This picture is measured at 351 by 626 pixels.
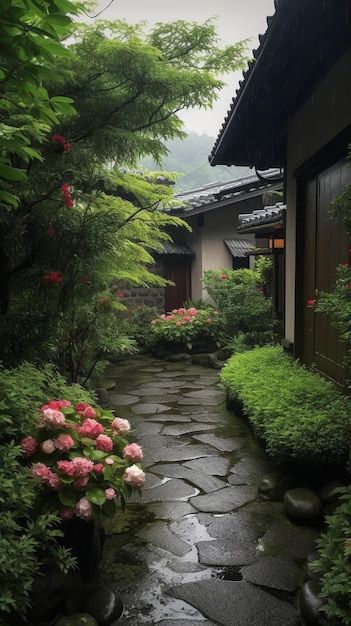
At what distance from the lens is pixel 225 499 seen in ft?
16.0

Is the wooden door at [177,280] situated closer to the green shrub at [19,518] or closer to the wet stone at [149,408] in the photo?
the wet stone at [149,408]

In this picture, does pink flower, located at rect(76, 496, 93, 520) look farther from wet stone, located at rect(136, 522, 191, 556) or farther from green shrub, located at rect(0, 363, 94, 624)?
wet stone, located at rect(136, 522, 191, 556)

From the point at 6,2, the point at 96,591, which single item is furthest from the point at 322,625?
the point at 6,2

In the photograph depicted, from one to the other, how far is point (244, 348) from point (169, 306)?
19.2 ft

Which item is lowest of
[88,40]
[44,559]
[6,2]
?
[44,559]

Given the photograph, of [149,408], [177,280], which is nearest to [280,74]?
[149,408]

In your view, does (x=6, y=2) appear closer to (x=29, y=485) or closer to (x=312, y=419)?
(x=29, y=485)

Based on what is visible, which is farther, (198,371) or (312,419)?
(198,371)

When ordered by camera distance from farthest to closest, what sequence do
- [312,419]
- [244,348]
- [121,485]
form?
[244,348]
[312,419]
[121,485]

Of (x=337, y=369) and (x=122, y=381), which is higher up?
(x=337, y=369)

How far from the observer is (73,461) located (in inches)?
128

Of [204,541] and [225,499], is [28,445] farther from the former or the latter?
[225,499]

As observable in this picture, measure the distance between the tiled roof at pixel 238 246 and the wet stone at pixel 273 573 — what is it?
1383cm

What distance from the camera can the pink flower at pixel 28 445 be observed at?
11.1 feet
